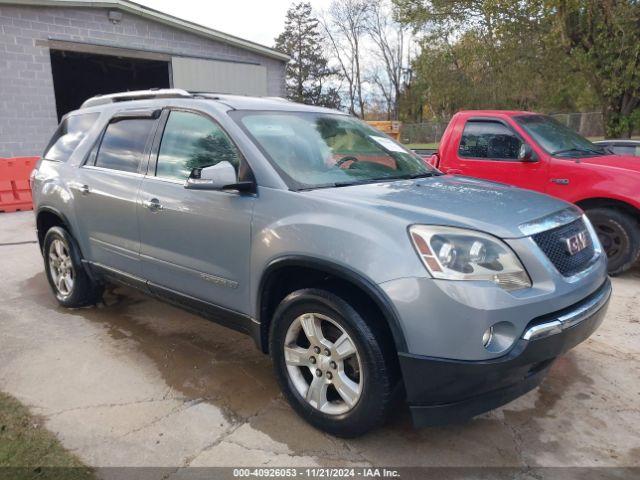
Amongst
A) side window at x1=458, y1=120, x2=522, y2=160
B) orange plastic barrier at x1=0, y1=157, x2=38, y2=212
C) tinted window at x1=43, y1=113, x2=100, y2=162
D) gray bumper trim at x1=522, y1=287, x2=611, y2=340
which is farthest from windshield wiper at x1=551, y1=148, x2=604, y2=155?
orange plastic barrier at x1=0, y1=157, x2=38, y2=212

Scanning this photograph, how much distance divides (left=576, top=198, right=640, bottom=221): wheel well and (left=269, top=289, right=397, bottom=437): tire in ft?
13.7

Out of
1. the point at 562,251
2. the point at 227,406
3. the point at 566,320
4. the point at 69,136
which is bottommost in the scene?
the point at 227,406

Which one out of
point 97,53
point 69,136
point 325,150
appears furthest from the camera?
point 97,53

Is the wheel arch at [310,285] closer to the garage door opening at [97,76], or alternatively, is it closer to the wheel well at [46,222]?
the wheel well at [46,222]

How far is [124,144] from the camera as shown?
411 cm

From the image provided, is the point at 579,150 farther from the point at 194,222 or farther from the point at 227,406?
the point at 227,406

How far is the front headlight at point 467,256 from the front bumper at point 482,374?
257 millimetres

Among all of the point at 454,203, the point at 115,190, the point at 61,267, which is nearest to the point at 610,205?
the point at 454,203

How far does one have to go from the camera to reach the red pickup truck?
5.48 metres

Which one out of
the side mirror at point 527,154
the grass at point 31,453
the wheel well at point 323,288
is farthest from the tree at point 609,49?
the grass at point 31,453

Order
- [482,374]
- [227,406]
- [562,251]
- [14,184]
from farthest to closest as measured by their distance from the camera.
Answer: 1. [14,184]
2. [227,406]
3. [562,251]
4. [482,374]

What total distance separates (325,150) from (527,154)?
11.4 ft

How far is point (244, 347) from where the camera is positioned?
4.07 meters

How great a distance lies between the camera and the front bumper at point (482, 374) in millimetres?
2326
